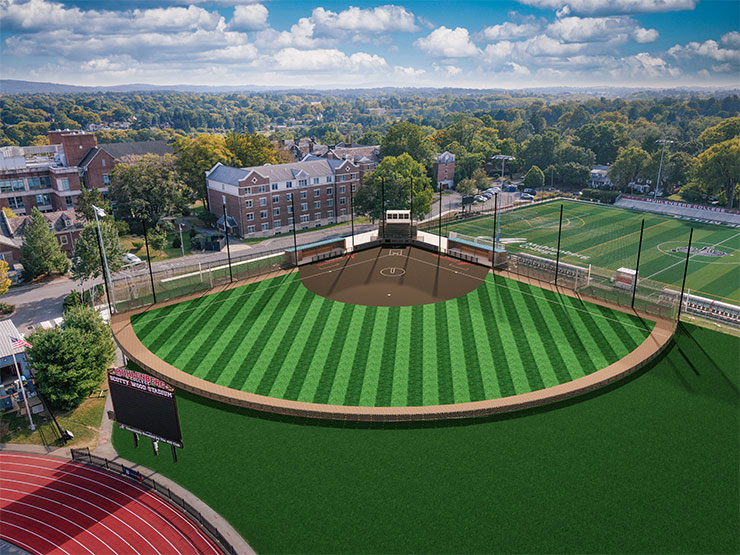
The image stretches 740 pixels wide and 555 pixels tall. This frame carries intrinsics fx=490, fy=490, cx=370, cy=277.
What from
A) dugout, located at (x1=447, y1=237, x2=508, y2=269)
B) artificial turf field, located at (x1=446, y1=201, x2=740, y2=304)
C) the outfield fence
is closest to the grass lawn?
the outfield fence

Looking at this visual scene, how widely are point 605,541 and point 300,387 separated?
20.1 meters

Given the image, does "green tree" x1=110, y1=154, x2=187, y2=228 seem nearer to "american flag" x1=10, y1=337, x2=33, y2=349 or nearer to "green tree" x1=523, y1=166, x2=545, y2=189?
"american flag" x1=10, y1=337, x2=33, y2=349

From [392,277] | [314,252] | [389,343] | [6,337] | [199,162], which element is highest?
[199,162]

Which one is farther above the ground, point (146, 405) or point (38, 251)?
point (38, 251)

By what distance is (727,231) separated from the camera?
268 ft

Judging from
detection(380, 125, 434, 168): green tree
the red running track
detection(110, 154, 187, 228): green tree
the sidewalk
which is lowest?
the red running track

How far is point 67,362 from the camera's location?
32.7 meters

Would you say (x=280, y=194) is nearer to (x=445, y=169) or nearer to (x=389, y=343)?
(x=389, y=343)

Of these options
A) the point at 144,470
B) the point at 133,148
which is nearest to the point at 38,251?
the point at 144,470

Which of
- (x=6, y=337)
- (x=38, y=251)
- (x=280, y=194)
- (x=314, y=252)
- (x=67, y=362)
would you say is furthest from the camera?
(x=280, y=194)

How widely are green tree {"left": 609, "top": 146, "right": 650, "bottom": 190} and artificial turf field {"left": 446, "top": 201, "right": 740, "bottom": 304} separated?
18.4m

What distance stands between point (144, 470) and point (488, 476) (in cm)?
1941

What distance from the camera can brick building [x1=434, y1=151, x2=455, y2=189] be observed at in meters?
117

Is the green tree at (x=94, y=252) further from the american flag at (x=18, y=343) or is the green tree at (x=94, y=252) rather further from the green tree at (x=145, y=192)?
the green tree at (x=145, y=192)
